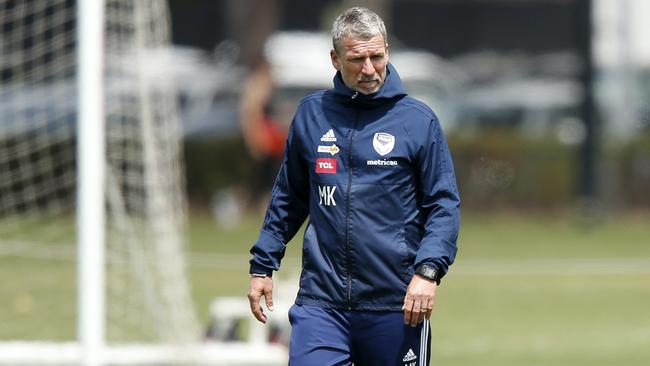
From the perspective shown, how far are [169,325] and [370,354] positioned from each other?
4.85m

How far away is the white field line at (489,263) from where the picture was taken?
676 inches

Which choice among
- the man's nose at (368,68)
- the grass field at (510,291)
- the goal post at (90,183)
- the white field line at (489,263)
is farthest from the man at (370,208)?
the white field line at (489,263)

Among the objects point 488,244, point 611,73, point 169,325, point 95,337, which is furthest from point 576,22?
point 95,337

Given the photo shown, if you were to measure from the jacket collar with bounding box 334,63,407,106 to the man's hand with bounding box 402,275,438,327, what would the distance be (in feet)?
2.37

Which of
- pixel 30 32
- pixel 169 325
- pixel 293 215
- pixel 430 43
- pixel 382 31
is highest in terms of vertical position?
pixel 430 43

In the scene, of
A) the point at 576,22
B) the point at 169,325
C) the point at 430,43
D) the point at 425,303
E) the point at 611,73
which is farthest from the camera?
the point at 430,43

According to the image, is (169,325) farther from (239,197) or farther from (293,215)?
(239,197)

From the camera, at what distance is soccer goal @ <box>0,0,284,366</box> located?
30.8 ft

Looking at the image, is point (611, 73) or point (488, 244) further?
point (611, 73)

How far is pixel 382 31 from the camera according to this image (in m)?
6.07

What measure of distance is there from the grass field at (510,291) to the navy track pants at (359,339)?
496 cm

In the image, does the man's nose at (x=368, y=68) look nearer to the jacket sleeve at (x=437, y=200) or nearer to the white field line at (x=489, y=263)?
the jacket sleeve at (x=437, y=200)

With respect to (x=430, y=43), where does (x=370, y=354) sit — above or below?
below

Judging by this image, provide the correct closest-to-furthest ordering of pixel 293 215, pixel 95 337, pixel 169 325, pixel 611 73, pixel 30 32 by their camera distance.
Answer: pixel 293 215 < pixel 95 337 < pixel 169 325 < pixel 30 32 < pixel 611 73
